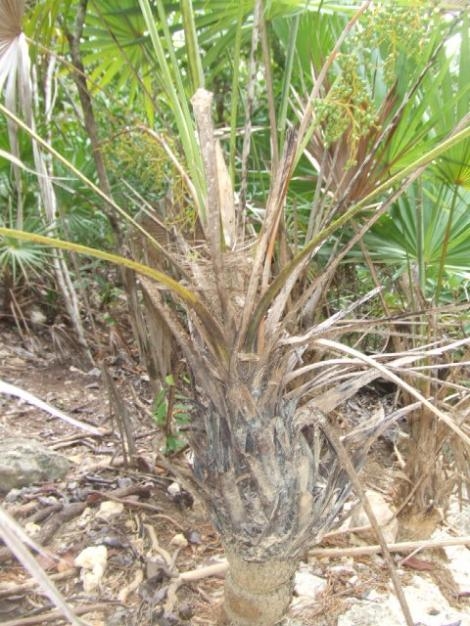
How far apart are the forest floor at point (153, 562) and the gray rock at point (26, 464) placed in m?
0.03

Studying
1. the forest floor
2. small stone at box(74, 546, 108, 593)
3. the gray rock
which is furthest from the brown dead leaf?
the gray rock

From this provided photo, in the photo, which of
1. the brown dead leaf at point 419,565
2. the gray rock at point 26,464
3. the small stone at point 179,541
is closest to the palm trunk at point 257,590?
the small stone at point 179,541

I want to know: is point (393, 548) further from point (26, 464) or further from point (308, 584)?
point (26, 464)

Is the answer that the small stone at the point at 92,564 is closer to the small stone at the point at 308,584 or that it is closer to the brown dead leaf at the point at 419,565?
the small stone at the point at 308,584

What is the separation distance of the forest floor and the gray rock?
0.08ft

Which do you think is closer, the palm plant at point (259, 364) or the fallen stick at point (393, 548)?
the palm plant at point (259, 364)

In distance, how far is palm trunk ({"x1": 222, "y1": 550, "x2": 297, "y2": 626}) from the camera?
1079mm

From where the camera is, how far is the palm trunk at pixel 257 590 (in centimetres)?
108

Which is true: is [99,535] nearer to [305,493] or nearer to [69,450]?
A: [69,450]

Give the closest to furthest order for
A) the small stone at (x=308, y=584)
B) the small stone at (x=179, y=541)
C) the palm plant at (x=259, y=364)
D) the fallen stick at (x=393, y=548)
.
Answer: the palm plant at (x=259, y=364)
the fallen stick at (x=393, y=548)
the small stone at (x=308, y=584)
the small stone at (x=179, y=541)

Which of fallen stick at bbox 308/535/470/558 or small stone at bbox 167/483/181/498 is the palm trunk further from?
small stone at bbox 167/483/181/498

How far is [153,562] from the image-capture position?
1.32 metres

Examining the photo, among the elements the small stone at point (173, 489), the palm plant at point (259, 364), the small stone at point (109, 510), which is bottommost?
the small stone at point (173, 489)

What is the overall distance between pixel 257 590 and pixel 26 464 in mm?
779
